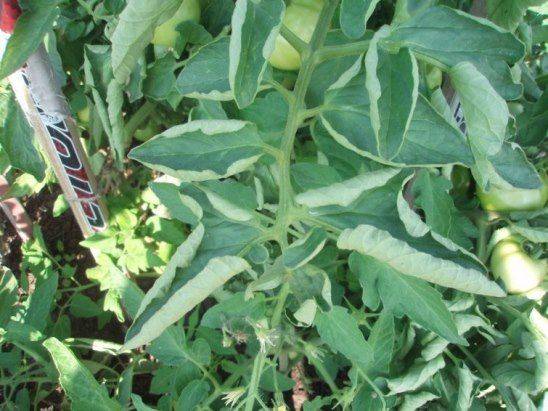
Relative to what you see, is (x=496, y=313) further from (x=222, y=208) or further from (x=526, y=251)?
(x=222, y=208)

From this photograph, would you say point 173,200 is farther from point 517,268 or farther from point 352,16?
point 517,268

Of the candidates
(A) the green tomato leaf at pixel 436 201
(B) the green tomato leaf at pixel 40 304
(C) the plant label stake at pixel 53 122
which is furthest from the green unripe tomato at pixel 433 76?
(B) the green tomato leaf at pixel 40 304

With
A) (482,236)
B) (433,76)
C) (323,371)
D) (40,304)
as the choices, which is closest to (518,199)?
(482,236)

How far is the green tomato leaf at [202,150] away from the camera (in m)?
0.62

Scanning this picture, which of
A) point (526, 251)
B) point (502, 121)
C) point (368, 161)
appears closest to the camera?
point (502, 121)

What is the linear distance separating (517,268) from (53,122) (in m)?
0.88

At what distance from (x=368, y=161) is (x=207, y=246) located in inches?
9.9

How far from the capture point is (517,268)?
1061mm

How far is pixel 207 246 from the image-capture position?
2.36ft

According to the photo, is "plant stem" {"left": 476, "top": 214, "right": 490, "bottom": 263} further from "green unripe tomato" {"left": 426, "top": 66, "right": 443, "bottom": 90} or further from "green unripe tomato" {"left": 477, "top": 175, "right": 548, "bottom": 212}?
"green unripe tomato" {"left": 426, "top": 66, "right": 443, "bottom": 90}

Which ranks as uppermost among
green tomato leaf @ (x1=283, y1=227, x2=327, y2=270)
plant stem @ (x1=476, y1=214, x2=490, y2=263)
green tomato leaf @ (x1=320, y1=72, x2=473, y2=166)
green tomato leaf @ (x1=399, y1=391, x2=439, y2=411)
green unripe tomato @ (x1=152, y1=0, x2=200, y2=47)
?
green unripe tomato @ (x1=152, y1=0, x2=200, y2=47)

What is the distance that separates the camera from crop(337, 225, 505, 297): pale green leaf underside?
1.90 feet

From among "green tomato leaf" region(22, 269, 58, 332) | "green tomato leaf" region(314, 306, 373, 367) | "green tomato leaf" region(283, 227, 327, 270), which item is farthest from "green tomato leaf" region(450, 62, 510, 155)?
"green tomato leaf" region(22, 269, 58, 332)

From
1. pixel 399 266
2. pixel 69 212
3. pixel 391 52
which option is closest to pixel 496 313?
pixel 399 266
